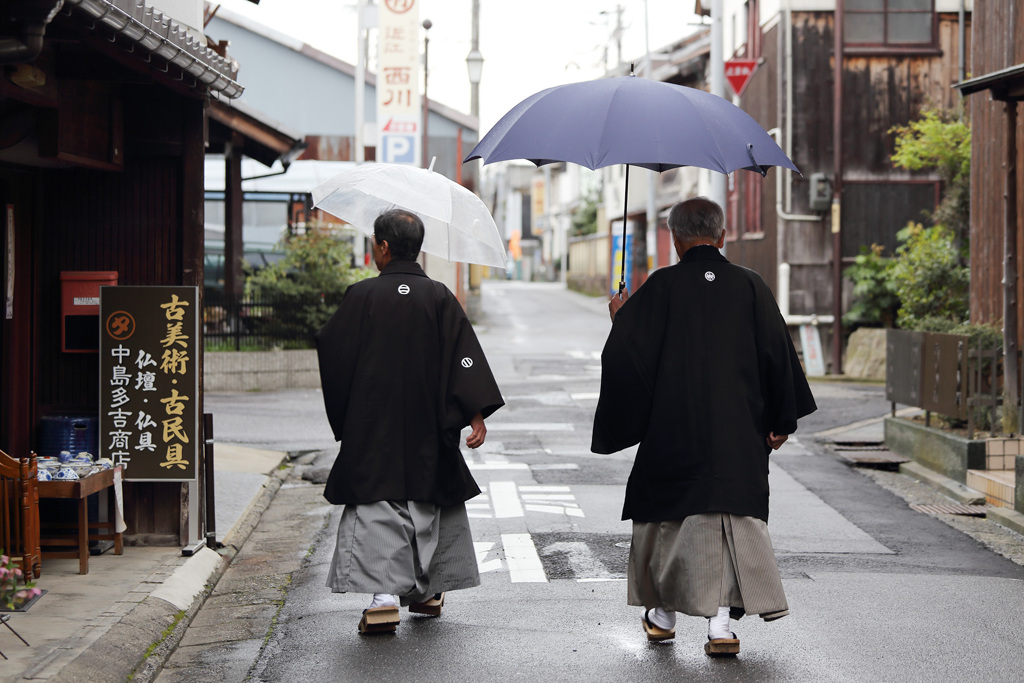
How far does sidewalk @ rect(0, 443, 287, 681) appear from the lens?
469cm

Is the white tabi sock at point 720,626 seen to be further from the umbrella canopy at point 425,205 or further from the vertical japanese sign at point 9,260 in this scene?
the vertical japanese sign at point 9,260

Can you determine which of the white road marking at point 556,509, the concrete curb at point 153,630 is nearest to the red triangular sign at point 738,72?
the white road marking at point 556,509

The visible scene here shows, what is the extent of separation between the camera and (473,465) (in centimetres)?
1047

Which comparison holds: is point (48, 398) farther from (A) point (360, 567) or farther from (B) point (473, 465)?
(B) point (473, 465)

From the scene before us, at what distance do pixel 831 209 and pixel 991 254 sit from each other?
8963 mm

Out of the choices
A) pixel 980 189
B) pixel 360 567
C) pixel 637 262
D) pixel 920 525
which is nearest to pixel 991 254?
pixel 980 189

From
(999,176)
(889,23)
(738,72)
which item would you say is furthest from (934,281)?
(889,23)

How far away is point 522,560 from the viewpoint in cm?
697

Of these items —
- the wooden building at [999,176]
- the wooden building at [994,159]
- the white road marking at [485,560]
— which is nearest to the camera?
the white road marking at [485,560]

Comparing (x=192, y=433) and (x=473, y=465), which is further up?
(x=192, y=433)

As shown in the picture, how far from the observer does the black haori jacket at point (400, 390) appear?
5.44 meters

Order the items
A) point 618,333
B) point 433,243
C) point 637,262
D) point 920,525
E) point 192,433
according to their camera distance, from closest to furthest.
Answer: point 618,333 → point 433,243 → point 192,433 → point 920,525 → point 637,262

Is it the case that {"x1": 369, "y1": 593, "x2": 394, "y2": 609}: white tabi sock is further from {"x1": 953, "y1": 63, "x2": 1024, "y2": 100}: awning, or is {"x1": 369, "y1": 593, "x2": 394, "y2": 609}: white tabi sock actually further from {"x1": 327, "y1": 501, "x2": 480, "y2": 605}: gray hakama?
{"x1": 953, "y1": 63, "x2": 1024, "y2": 100}: awning

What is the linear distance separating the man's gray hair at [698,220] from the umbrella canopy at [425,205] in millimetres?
1207
